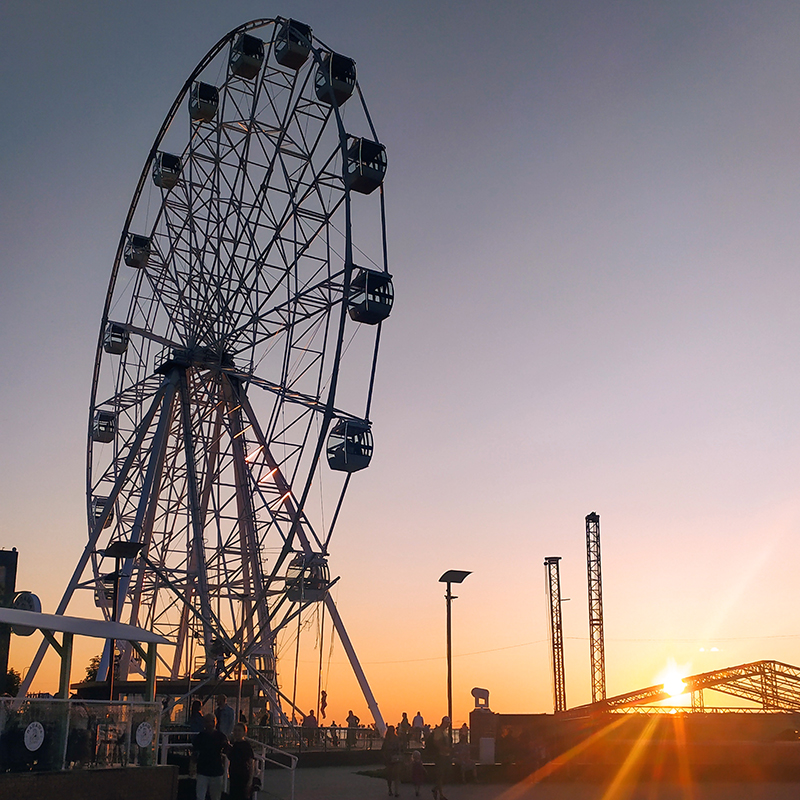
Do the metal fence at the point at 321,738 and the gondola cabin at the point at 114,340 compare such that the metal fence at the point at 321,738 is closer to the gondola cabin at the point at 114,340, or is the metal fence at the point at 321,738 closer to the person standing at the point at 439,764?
the person standing at the point at 439,764

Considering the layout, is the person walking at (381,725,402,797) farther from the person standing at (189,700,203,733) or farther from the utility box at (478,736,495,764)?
the utility box at (478,736,495,764)

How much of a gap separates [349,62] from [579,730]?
63.6 ft

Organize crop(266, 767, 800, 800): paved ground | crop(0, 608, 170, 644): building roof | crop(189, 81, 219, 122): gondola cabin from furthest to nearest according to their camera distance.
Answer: crop(189, 81, 219, 122): gondola cabin, crop(266, 767, 800, 800): paved ground, crop(0, 608, 170, 644): building roof

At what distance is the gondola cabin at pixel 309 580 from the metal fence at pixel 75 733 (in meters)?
14.6

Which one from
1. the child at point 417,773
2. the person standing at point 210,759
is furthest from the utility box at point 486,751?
the person standing at point 210,759

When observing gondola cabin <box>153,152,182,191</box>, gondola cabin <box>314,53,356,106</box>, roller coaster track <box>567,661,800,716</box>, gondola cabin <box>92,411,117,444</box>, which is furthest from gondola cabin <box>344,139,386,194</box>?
roller coaster track <box>567,661,800,716</box>

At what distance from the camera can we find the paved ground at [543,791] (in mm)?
17000

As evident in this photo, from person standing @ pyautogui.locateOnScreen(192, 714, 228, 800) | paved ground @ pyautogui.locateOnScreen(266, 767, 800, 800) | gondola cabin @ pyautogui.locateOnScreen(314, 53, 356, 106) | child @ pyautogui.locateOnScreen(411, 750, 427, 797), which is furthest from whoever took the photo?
gondola cabin @ pyautogui.locateOnScreen(314, 53, 356, 106)

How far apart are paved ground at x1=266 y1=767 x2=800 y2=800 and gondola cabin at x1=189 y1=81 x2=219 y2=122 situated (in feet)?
68.2

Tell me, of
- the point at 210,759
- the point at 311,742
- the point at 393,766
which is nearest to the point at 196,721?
the point at 393,766

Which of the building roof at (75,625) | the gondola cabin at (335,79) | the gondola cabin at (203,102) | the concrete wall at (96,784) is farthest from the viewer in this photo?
the gondola cabin at (203,102)

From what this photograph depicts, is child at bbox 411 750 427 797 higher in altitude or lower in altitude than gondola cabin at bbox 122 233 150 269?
lower

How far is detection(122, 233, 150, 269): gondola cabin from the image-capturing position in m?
33.7

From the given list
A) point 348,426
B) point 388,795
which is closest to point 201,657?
point 348,426
